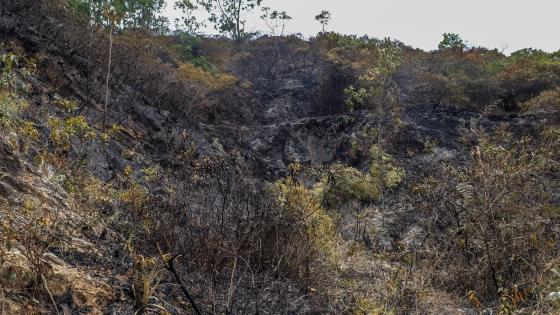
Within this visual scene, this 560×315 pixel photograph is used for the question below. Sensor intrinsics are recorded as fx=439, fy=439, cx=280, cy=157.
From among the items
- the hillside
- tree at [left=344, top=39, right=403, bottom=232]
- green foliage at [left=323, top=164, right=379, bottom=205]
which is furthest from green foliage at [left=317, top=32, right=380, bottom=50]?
green foliage at [left=323, top=164, right=379, bottom=205]

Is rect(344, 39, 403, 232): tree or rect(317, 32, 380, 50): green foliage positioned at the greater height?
rect(317, 32, 380, 50): green foliage

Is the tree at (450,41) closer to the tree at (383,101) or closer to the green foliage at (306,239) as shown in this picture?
the tree at (383,101)

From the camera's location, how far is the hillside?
3656mm

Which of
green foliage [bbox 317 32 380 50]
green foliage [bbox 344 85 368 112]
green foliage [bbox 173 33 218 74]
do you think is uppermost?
green foliage [bbox 317 32 380 50]

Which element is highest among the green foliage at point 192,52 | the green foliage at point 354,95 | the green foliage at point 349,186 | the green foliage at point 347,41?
the green foliage at point 347,41

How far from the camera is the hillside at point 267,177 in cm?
366

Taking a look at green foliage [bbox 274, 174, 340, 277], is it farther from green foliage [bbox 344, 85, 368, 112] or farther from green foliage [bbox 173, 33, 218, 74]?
green foliage [bbox 173, 33, 218, 74]

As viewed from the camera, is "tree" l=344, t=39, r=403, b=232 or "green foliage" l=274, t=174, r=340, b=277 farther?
"tree" l=344, t=39, r=403, b=232

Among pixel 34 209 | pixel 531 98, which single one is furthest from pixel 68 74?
pixel 531 98

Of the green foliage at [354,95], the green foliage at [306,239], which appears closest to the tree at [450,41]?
the green foliage at [354,95]

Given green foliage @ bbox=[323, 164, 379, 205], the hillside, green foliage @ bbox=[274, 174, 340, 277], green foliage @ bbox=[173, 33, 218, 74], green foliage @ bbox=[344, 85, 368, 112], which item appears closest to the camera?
the hillside

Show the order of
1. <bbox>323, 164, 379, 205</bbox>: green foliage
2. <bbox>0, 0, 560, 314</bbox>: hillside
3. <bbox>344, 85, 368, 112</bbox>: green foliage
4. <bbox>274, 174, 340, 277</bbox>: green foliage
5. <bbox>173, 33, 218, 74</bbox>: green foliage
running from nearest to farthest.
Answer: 1. <bbox>0, 0, 560, 314</bbox>: hillside
2. <bbox>274, 174, 340, 277</bbox>: green foliage
3. <bbox>344, 85, 368, 112</bbox>: green foliage
4. <bbox>323, 164, 379, 205</bbox>: green foliage
5. <bbox>173, 33, 218, 74</bbox>: green foliage

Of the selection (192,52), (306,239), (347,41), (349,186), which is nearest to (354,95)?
(349,186)

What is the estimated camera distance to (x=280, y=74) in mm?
16859
